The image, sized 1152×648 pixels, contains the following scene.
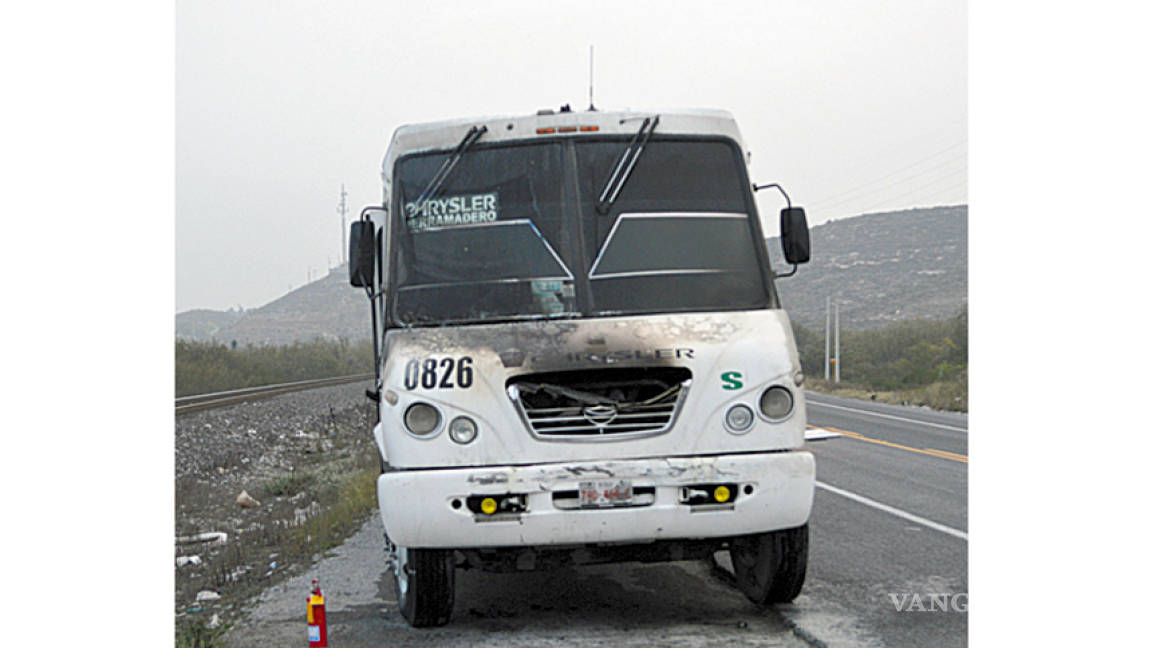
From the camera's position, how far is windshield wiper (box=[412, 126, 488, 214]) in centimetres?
610

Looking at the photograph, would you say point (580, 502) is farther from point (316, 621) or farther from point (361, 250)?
point (361, 250)

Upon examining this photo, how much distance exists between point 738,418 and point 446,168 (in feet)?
7.34

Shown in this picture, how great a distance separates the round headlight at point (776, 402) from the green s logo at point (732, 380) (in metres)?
0.15

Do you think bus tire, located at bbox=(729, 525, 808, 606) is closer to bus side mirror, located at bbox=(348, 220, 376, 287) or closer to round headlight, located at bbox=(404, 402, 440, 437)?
round headlight, located at bbox=(404, 402, 440, 437)

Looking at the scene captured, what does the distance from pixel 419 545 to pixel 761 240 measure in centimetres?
260

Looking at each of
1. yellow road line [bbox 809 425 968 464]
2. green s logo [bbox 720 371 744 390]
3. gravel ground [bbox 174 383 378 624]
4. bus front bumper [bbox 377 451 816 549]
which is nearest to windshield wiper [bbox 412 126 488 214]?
bus front bumper [bbox 377 451 816 549]

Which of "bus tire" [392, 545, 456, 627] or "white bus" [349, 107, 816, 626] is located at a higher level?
"white bus" [349, 107, 816, 626]

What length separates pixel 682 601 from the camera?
641 centimetres

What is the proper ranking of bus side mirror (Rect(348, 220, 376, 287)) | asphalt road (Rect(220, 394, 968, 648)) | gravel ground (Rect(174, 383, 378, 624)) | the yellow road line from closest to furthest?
1. asphalt road (Rect(220, 394, 968, 648))
2. bus side mirror (Rect(348, 220, 376, 287))
3. gravel ground (Rect(174, 383, 378, 624))
4. the yellow road line

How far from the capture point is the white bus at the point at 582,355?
17.4ft

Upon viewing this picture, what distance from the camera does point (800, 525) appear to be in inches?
220

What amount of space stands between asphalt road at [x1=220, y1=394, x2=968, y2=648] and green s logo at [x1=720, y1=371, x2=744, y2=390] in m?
1.31

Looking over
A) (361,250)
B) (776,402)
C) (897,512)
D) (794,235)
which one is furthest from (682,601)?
(897,512)

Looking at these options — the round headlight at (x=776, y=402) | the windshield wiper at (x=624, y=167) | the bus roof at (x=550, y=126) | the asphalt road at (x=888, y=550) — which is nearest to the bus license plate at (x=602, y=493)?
the round headlight at (x=776, y=402)
